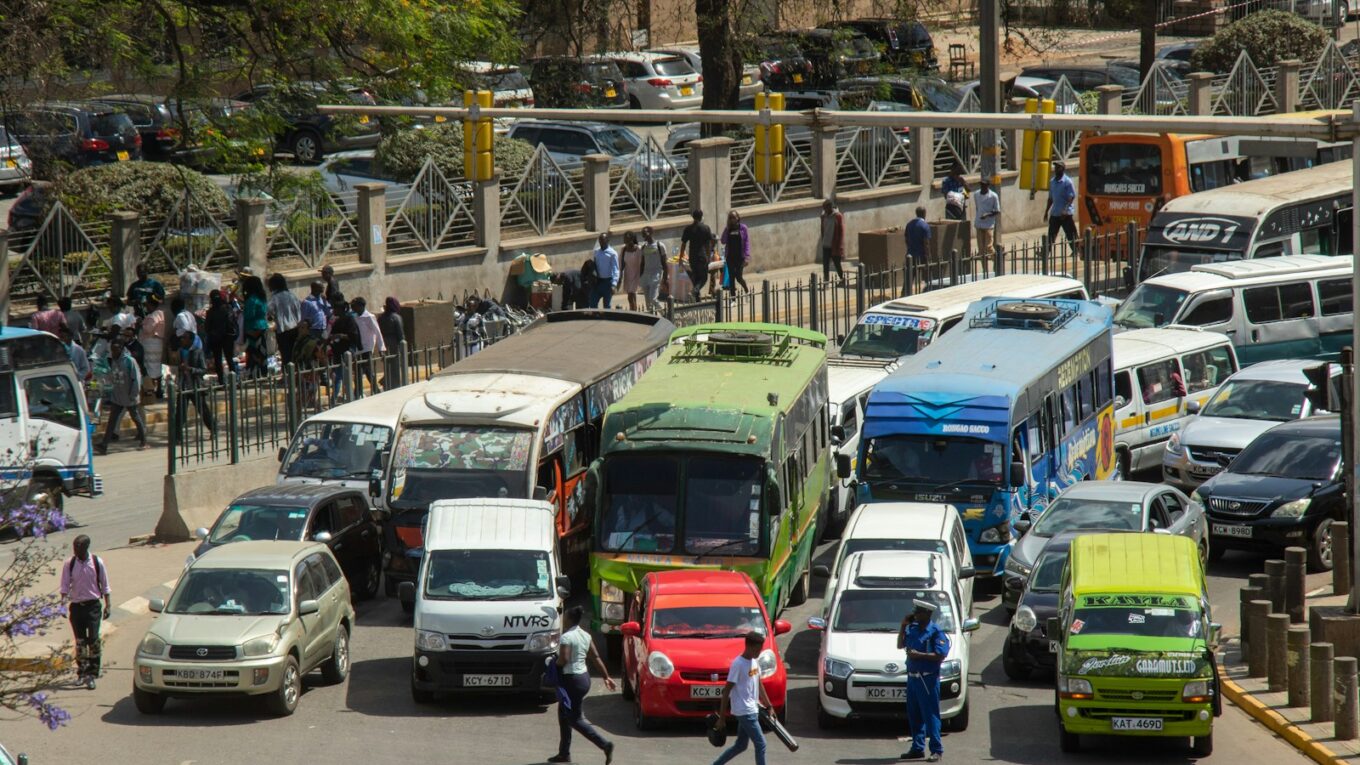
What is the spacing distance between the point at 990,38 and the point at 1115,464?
876 centimetres

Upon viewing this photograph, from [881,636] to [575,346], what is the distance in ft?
25.7

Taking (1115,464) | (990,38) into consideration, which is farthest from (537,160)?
(1115,464)

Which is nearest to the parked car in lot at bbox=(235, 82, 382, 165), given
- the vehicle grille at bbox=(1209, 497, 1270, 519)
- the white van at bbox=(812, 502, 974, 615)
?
the white van at bbox=(812, 502, 974, 615)

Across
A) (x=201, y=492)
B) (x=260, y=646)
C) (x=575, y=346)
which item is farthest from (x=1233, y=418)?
(x=260, y=646)

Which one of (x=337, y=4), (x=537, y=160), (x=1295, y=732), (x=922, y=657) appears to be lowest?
(x=1295, y=732)

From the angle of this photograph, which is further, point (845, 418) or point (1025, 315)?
point (1025, 315)

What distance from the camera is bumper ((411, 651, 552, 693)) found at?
714 inches

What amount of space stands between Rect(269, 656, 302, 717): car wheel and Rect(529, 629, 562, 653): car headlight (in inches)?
90.6

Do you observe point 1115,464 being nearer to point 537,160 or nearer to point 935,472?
point 935,472

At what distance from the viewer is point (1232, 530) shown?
22906 millimetres

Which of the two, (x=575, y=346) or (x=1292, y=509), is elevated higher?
(x=575, y=346)

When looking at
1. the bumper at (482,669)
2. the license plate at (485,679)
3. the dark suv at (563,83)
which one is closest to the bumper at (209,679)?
the bumper at (482,669)

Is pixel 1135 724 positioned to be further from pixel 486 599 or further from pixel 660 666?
pixel 486 599

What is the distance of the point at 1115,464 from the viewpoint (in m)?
26.3
